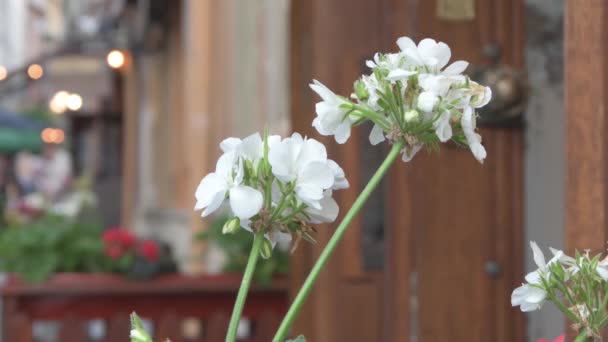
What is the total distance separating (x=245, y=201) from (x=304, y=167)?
0.05 meters

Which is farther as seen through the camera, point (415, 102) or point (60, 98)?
point (60, 98)

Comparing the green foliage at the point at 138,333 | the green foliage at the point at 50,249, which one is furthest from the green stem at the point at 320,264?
the green foliage at the point at 50,249

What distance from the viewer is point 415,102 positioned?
3.58 feet

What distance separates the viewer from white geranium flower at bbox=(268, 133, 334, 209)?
3.49 feet

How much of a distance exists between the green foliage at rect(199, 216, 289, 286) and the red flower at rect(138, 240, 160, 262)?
25 cm

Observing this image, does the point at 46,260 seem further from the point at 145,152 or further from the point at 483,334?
the point at 145,152

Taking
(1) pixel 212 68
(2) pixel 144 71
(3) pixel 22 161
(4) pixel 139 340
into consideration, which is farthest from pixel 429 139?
(3) pixel 22 161

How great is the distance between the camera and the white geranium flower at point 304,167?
41.8 inches

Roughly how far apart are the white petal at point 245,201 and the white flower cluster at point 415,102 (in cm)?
10

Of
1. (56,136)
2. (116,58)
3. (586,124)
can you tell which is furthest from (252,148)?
(56,136)

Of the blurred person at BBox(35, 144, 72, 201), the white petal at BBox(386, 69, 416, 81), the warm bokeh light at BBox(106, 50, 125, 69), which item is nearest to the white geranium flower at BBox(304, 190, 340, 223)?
the white petal at BBox(386, 69, 416, 81)

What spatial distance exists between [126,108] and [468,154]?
16.5 meters

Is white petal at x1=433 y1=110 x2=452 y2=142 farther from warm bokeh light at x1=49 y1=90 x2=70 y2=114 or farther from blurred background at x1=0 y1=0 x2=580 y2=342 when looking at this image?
warm bokeh light at x1=49 y1=90 x2=70 y2=114

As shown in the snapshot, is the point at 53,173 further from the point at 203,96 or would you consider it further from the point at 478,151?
the point at 478,151
